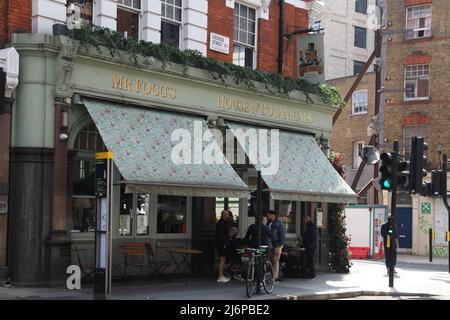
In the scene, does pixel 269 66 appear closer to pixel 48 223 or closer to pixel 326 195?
pixel 326 195

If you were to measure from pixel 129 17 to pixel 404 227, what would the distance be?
21869 millimetres

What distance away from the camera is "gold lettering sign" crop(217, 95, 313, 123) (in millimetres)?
18438

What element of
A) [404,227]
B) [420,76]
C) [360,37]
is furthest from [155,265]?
[360,37]

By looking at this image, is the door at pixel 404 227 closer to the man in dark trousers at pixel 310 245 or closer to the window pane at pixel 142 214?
the man in dark trousers at pixel 310 245

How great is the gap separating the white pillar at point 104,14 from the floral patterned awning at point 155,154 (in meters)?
1.88

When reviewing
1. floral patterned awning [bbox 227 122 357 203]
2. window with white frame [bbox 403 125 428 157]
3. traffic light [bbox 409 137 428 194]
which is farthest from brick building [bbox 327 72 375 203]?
traffic light [bbox 409 137 428 194]

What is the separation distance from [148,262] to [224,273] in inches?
86.3

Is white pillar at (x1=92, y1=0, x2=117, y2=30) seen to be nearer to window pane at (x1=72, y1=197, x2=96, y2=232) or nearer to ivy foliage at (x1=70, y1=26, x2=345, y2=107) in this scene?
ivy foliage at (x1=70, y1=26, x2=345, y2=107)

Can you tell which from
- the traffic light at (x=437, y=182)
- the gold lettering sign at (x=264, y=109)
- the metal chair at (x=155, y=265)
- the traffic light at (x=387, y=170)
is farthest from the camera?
the traffic light at (x=437, y=182)

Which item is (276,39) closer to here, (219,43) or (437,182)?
(219,43)

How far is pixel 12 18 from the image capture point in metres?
14.6

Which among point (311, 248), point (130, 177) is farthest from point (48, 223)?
point (311, 248)

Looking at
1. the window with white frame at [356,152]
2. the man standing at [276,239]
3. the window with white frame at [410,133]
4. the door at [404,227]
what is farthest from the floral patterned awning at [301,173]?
the window with white frame at [356,152]

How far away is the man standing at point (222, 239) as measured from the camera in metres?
17.1
